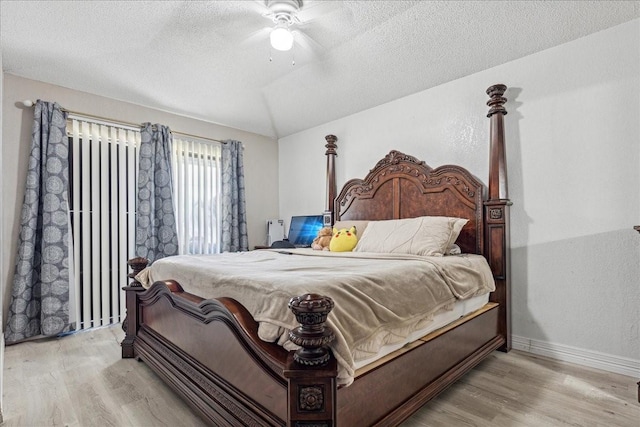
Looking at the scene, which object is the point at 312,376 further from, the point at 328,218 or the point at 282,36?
the point at 328,218

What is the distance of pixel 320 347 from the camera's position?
3.53 feet

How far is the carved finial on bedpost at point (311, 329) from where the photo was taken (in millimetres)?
1027

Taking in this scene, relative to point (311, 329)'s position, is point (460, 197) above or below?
above

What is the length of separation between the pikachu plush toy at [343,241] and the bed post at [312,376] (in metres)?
1.88

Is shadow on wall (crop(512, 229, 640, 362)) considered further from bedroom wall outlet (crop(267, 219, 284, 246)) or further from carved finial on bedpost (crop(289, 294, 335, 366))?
bedroom wall outlet (crop(267, 219, 284, 246))

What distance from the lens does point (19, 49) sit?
243cm

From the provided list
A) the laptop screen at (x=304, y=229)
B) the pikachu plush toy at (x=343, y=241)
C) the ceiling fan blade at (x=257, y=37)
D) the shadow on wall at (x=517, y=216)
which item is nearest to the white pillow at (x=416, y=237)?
the pikachu plush toy at (x=343, y=241)

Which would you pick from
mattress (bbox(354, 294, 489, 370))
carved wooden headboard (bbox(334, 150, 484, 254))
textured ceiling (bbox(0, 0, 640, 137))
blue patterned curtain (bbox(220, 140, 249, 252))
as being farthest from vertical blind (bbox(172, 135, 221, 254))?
mattress (bbox(354, 294, 489, 370))

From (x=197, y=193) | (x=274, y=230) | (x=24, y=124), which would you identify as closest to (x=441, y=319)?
(x=274, y=230)

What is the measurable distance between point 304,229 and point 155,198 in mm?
1813

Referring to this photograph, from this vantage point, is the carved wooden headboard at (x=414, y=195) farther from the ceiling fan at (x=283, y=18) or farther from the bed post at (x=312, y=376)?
the bed post at (x=312, y=376)

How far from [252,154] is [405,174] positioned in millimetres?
2351

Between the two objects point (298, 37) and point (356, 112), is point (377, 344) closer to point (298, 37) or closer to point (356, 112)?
point (298, 37)

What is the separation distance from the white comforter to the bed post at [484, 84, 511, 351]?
0.66 meters
